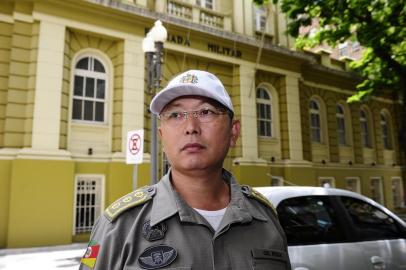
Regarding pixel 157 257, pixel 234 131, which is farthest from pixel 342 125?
pixel 157 257

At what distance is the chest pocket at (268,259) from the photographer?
67.6 inches

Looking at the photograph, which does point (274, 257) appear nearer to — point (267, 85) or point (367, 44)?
point (367, 44)

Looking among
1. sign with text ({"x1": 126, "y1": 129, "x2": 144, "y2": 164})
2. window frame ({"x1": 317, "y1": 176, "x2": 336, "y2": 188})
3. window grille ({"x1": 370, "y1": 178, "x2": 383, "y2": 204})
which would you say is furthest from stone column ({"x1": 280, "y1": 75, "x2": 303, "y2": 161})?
sign with text ({"x1": 126, "y1": 129, "x2": 144, "y2": 164})

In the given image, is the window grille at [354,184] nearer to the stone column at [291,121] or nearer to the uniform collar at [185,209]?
the stone column at [291,121]

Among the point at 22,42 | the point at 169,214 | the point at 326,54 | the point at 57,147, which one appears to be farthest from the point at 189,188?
the point at 326,54

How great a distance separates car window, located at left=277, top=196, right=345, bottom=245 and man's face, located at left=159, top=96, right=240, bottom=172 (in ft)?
6.93

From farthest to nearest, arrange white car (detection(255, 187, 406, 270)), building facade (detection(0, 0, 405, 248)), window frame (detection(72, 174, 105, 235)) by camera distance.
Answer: window frame (detection(72, 174, 105, 235))
building facade (detection(0, 0, 405, 248))
white car (detection(255, 187, 406, 270))

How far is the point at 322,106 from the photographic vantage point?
1817 centimetres

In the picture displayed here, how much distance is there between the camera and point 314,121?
1778cm

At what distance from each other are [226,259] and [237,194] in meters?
0.45

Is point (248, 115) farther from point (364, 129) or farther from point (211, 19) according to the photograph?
point (364, 129)

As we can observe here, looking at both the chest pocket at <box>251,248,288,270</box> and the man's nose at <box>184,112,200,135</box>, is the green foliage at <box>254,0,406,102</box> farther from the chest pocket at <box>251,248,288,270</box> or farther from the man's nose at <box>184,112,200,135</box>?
the chest pocket at <box>251,248,288,270</box>

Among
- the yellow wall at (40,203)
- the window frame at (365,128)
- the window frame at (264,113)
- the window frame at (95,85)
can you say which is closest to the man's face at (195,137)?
the yellow wall at (40,203)

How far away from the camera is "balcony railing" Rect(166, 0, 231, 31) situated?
13.2 metres
